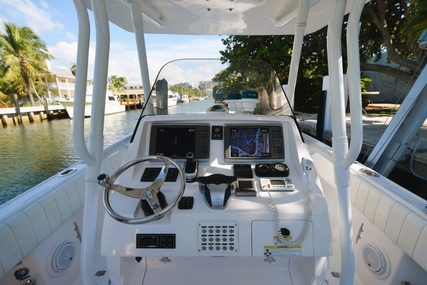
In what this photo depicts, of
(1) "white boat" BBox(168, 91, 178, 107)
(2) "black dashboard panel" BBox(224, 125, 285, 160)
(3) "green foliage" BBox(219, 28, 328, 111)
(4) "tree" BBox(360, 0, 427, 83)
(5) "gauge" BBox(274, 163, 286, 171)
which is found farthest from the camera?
(3) "green foliage" BBox(219, 28, 328, 111)

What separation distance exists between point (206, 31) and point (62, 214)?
9.09ft

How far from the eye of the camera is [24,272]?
1.16 m

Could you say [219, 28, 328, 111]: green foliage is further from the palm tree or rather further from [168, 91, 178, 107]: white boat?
the palm tree

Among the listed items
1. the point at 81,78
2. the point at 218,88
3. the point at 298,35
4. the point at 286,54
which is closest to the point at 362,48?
the point at 286,54

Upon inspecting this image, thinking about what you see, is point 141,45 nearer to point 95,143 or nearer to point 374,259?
point 95,143

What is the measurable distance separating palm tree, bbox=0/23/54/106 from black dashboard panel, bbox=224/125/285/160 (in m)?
26.8

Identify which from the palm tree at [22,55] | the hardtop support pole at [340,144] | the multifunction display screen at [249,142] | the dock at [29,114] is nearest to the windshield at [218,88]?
the multifunction display screen at [249,142]

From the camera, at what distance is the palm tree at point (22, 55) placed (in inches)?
792

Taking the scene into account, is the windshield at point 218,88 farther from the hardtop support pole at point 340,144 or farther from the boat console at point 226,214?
the hardtop support pole at point 340,144

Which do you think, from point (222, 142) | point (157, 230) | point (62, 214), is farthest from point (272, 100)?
point (62, 214)

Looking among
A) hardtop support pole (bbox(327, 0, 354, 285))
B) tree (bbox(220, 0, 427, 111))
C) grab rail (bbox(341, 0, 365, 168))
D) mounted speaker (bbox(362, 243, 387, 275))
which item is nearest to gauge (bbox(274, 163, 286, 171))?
hardtop support pole (bbox(327, 0, 354, 285))

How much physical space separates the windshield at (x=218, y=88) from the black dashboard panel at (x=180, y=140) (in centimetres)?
37

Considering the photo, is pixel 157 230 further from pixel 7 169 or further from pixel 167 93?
pixel 7 169

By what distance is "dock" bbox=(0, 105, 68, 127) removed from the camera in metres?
17.5
